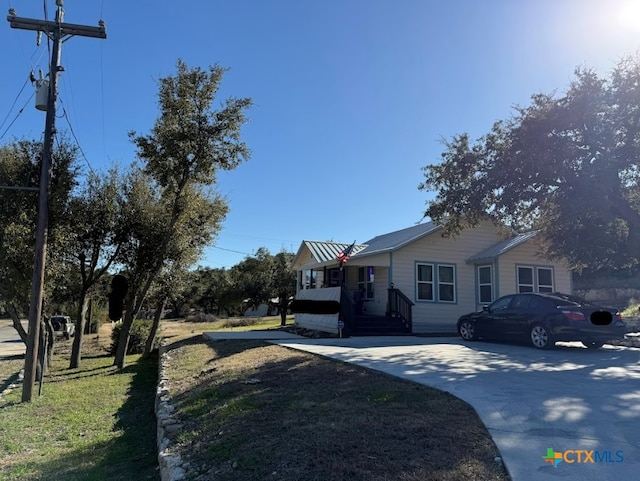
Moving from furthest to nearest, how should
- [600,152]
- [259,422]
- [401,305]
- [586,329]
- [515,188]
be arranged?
1. [401,305]
2. [515,188]
3. [600,152]
4. [586,329]
5. [259,422]

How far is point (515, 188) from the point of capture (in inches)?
569

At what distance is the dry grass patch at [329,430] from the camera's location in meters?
3.90

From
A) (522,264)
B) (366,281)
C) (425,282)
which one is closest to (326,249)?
(366,281)

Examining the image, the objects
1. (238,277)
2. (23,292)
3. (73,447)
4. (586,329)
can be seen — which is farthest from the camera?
(238,277)

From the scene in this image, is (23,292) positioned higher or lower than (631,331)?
higher

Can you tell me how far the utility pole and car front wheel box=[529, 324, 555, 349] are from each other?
1119cm

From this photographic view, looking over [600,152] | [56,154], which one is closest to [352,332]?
[600,152]

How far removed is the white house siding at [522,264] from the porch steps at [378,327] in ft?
14.5

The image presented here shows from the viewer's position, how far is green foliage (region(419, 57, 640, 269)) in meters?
13.0

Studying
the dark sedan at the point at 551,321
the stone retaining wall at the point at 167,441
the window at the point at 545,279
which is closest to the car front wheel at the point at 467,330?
the dark sedan at the point at 551,321

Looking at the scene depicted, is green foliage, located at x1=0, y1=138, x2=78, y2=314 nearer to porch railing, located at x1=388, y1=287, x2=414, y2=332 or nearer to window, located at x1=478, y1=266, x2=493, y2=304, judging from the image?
porch railing, located at x1=388, y1=287, x2=414, y2=332

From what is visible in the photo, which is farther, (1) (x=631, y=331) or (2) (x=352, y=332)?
(2) (x=352, y=332)

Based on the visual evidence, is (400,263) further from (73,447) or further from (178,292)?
(73,447)

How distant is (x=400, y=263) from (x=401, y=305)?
5.45 feet
